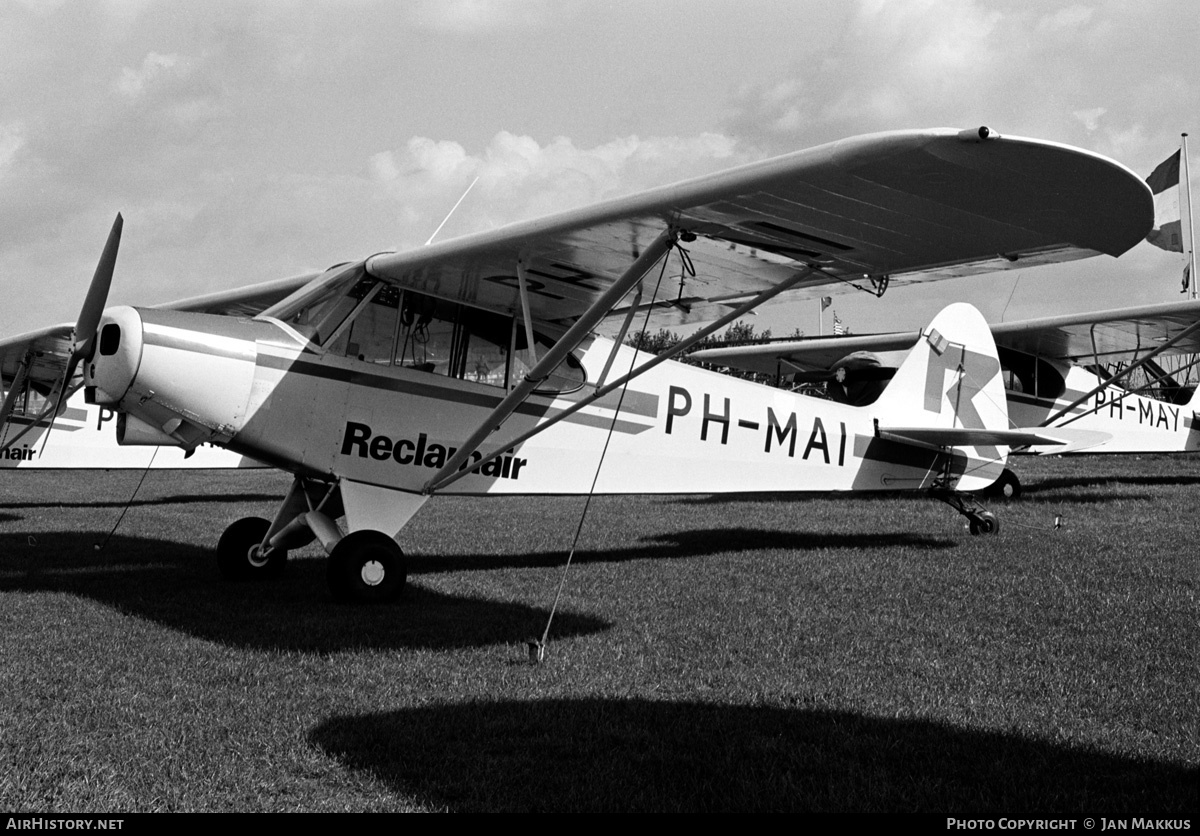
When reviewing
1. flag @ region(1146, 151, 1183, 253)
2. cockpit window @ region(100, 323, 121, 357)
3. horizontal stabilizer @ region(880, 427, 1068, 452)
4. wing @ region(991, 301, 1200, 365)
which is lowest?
cockpit window @ region(100, 323, 121, 357)

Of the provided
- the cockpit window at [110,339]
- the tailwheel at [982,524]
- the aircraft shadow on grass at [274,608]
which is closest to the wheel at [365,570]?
the aircraft shadow on grass at [274,608]

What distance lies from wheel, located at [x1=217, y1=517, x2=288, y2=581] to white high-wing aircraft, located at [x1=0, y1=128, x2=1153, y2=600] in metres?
0.02

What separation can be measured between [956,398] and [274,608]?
836 cm

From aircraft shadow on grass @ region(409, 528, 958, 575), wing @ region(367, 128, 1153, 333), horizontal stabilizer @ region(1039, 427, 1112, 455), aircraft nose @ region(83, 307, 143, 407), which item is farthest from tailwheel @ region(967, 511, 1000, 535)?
aircraft nose @ region(83, 307, 143, 407)

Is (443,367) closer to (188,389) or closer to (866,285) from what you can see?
(188,389)

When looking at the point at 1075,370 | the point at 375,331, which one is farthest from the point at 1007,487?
the point at 375,331

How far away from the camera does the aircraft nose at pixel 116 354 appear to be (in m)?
6.38

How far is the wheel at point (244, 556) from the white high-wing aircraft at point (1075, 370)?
10456 mm

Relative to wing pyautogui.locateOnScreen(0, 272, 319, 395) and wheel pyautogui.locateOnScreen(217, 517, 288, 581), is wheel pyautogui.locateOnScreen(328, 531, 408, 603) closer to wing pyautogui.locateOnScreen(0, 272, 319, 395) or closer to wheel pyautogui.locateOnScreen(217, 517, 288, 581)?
wheel pyautogui.locateOnScreen(217, 517, 288, 581)

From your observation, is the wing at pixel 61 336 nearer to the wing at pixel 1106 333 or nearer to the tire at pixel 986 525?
the tire at pixel 986 525

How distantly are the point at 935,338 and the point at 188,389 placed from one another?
27.7 ft

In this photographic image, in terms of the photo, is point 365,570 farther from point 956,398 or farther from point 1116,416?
point 1116,416

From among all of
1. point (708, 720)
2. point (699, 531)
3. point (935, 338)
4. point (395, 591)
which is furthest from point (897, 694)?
point (935, 338)

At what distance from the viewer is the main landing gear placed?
6.86m
